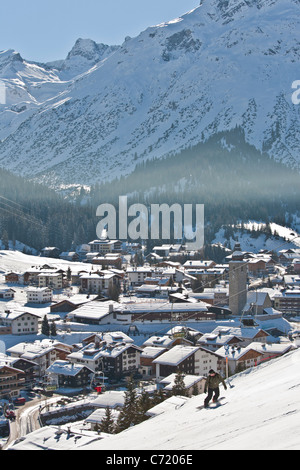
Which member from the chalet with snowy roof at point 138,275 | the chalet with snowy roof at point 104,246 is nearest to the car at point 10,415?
the chalet with snowy roof at point 138,275

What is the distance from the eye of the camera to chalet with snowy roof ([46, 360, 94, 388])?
1797 inches

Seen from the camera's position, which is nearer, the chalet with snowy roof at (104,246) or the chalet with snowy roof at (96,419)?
the chalet with snowy roof at (96,419)

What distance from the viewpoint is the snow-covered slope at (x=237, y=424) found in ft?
36.0

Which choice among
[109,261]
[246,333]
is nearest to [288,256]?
[109,261]

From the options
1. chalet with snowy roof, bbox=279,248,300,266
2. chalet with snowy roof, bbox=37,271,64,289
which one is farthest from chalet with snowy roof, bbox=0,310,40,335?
chalet with snowy roof, bbox=279,248,300,266

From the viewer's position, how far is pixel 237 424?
494 inches

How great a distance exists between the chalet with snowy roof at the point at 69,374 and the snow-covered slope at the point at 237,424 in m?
29.6

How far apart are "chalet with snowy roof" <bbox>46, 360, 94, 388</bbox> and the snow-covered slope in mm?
29615

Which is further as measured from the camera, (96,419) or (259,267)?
(259,267)

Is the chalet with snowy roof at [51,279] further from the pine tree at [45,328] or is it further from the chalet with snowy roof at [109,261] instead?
the pine tree at [45,328]

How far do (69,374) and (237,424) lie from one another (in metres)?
34.3

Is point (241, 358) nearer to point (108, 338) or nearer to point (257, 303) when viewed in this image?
point (108, 338)

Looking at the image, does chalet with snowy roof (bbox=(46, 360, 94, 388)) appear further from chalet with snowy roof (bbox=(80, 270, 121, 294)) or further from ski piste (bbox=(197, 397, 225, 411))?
chalet with snowy roof (bbox=(80, 270, 121, 294))
